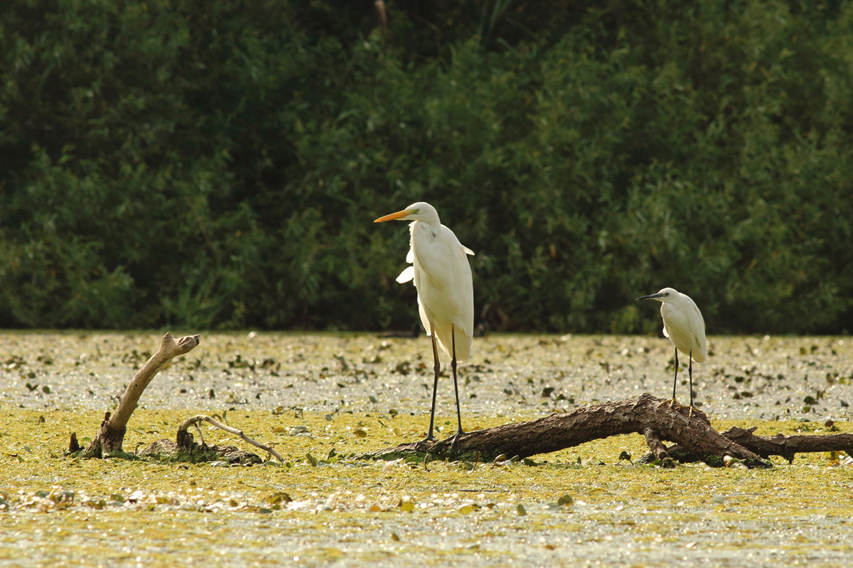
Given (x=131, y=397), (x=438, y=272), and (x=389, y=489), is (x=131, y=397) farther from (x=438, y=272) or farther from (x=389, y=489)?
(x=438, y=272)

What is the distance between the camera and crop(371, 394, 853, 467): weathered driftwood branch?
312cm

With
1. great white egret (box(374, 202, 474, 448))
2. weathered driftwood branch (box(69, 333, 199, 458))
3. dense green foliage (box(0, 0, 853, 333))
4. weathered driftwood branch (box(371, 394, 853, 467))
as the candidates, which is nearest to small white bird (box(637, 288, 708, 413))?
great white egret (box(374, 202, 474, 448))

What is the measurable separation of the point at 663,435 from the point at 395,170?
757 centimetres

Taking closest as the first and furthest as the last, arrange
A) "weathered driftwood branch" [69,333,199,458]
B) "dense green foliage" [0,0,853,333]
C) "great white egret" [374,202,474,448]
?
"weathered driftwood branch" [69,333,199,458] < "great white egret" [374,202,474,448] < "dense green foliage" [0,0,853,333]

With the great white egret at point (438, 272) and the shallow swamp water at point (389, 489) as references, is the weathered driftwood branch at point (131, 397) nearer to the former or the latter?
the shallow swamp water at point (389, 489)

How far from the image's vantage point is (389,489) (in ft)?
9.23

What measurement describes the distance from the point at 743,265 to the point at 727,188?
865mm

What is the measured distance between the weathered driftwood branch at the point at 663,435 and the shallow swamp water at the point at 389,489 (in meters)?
0.07

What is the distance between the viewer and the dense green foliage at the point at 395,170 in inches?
398

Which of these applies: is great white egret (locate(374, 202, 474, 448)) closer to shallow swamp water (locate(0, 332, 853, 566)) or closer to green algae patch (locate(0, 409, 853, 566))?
shallow swamp water (locate(0, 332, 853, 566))

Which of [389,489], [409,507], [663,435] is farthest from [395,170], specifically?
[409,507]

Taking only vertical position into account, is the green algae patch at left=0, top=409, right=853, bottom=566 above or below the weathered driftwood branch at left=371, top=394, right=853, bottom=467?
below

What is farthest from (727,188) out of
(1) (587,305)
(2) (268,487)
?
(2) (268,487)

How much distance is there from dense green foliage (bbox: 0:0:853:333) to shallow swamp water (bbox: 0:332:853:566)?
14.2ft
